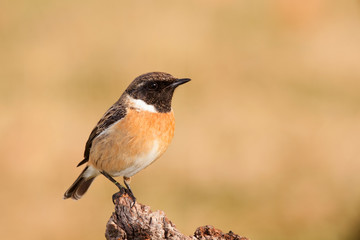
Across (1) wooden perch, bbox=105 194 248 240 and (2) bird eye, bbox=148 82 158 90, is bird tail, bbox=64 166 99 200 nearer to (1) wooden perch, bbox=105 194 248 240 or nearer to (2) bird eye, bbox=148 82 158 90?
(2) bird eye, bbox=148 82 158 90

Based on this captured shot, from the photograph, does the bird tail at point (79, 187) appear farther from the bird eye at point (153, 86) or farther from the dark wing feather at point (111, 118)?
the bird eye at point (153, 86)

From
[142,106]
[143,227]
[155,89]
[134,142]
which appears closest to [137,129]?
[134,142]

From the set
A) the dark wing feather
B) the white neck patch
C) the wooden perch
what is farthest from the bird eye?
the wooden perch

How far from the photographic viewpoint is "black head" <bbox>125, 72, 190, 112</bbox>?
718 cm

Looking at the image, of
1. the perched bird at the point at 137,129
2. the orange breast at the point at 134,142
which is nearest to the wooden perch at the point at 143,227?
the perched bird at the point at 137,129

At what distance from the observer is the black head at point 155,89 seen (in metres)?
7.18

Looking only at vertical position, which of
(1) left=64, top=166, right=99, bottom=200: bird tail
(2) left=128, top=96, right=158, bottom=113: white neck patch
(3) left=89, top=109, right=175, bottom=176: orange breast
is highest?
(2) left=128, top=96, right=158, bottom=113: white neck patch

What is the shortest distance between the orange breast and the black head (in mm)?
150

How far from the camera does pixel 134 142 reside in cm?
704

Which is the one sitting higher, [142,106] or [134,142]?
[142,106]

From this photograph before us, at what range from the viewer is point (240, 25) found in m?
19.1

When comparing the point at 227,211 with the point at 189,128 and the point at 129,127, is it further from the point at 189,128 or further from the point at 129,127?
the point at 129,127

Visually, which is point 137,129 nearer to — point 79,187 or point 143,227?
point 143,227

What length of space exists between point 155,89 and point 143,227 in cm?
197
